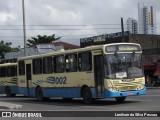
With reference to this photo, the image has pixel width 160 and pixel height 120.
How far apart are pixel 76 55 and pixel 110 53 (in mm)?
2448

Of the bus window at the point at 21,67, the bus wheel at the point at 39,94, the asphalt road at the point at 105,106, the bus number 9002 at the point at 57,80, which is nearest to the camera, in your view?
the asphalt road at the point at 105,106

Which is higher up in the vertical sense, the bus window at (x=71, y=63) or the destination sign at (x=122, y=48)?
the destination sign at (x=122, y=48)

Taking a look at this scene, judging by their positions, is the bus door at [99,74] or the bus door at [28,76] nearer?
the bus door at [99,74]

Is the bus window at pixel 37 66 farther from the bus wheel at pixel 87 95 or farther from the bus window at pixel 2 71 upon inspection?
the bus window at pixel 2 71

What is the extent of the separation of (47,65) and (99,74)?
218 inches

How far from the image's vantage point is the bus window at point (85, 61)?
70.1 feet

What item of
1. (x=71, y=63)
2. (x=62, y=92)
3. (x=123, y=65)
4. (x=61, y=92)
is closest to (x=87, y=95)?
(x=71, y=63)

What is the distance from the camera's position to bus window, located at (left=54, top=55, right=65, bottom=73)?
2388cm

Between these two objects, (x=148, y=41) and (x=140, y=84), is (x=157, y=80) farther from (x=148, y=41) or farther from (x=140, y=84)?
(x=140, y=84)

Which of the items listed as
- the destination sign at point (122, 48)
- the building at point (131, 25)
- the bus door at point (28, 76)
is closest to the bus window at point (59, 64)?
the destination sign at point (122, 48)

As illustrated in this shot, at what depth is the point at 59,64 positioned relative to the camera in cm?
2417

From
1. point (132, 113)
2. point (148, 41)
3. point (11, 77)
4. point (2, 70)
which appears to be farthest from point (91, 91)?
point (148, 41)

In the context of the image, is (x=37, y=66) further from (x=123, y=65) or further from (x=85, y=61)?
(x=123, y=65)

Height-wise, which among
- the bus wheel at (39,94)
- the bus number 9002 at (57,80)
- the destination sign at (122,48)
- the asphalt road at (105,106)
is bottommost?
the asphalt road at (105,106)
